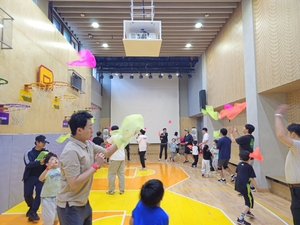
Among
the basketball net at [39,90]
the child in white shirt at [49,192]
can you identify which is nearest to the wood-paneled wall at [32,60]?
the basketball net at [39,90]

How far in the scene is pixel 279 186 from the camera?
5.00 metres

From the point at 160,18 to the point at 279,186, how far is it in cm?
610

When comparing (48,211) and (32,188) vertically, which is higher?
(32,188)

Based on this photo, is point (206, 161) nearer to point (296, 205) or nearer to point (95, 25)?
point (296, 205)

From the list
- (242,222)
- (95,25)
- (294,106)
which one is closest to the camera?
(242,222)

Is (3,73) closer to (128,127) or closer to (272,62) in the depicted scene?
(128,127)

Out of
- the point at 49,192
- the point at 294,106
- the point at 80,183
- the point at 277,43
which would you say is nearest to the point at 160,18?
the point at 277,43

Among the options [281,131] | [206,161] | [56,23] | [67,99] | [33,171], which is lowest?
[206,161]

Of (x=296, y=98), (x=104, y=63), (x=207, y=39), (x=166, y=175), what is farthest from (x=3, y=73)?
(x=104, y=63)

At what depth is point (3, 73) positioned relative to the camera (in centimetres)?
423

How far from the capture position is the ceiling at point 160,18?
21.7ft

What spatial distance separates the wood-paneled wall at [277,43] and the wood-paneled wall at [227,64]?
1.04 metres

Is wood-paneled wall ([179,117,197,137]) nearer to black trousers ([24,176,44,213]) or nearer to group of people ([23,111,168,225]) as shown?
black trousers ([24,176,44,213])

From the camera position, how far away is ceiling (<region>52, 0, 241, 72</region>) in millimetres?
6629
